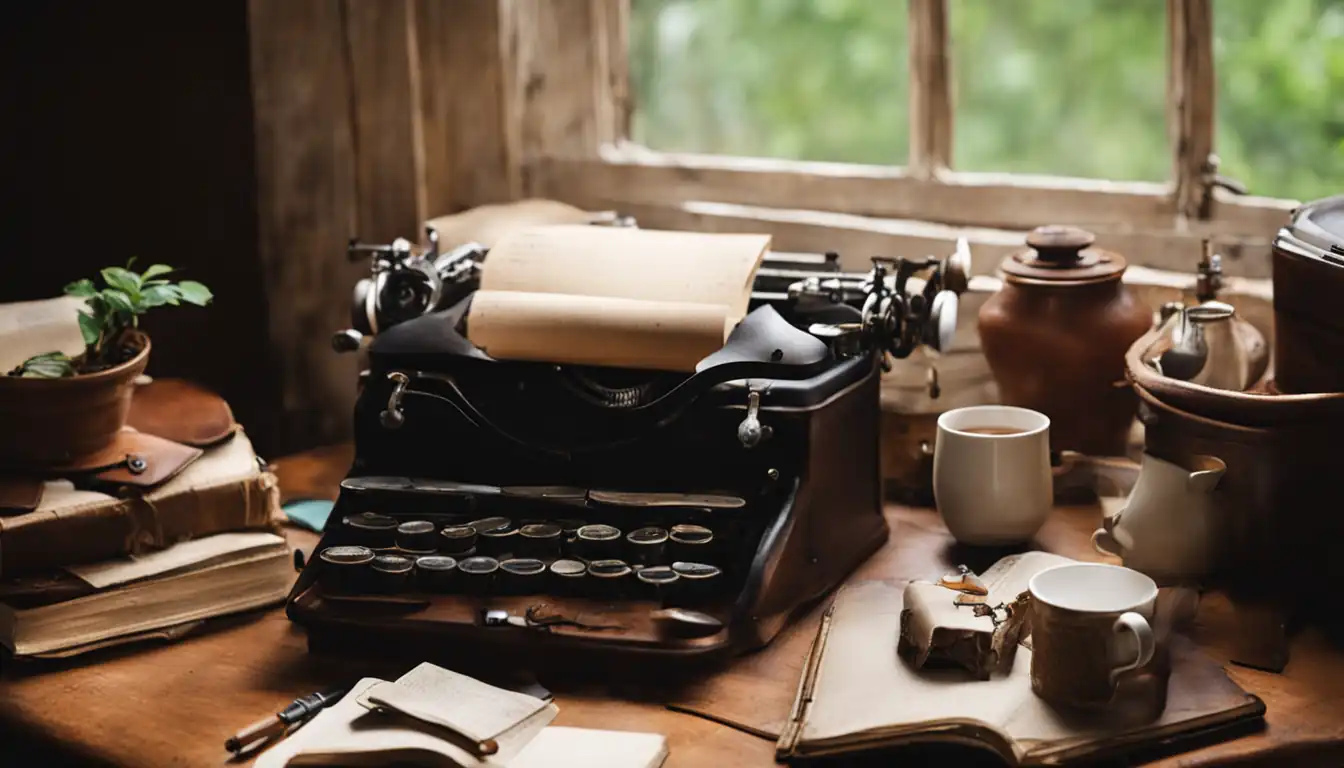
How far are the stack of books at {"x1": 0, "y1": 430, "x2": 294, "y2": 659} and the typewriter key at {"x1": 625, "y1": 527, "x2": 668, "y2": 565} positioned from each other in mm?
476

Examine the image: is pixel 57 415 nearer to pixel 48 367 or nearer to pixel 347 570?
pixel 48 367

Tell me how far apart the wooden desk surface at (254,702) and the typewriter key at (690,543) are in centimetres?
20

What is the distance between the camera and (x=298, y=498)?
222 cm

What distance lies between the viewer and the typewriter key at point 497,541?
1723mm

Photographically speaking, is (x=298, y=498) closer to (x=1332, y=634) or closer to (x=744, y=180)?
(x=744, y=180)

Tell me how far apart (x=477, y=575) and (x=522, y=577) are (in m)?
0.05

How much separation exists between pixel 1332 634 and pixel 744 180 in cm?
131

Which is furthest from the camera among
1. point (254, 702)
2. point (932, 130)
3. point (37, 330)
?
point (932, 130)

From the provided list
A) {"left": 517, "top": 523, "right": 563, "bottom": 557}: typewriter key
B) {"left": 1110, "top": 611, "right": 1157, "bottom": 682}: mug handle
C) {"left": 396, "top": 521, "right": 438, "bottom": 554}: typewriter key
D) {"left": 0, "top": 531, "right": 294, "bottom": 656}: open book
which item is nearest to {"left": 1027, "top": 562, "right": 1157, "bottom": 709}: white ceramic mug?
{"left": 1110, "top": 611, "right": 1157, "bottom": 682}: mug handle

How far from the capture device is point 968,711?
1.42m

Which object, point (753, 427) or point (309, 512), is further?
point (309, 512)

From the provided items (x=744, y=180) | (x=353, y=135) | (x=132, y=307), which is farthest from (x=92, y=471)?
(x=744, y=180)

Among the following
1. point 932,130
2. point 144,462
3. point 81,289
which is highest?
point 932,130

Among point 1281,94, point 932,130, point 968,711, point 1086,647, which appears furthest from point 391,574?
point 1281,94
